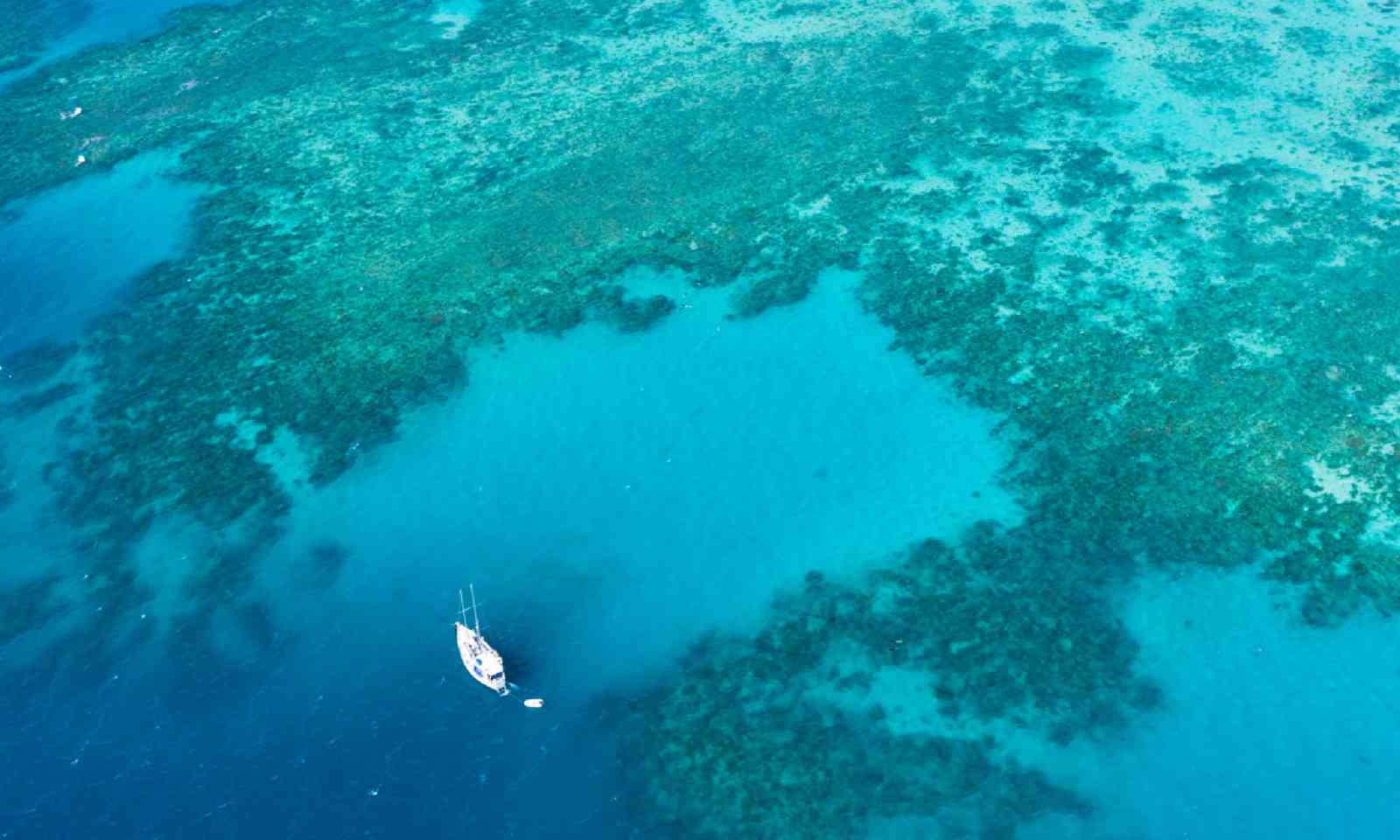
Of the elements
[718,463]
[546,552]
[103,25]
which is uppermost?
[103,25]

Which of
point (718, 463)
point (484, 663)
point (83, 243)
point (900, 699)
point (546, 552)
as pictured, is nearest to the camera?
point (900, 699)

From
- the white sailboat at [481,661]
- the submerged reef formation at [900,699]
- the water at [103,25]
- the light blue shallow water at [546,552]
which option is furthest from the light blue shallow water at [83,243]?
the submerged reef formation at [900,699]

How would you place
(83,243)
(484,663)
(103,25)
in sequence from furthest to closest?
(103,25), (83,243), (484,663)

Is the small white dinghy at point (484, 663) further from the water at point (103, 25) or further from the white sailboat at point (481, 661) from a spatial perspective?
the water at point (103, 25)

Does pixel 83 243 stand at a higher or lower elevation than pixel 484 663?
higher

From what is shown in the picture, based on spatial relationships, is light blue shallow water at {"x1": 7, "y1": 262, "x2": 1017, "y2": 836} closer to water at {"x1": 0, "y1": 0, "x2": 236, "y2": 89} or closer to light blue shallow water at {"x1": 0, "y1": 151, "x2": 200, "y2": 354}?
light blue shallow water at {"x1": 0, "y1": 151, "x2": 200, "y2": 354}

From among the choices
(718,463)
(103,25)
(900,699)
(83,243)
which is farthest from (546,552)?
(103,25)

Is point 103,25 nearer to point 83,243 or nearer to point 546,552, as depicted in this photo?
point 83,243
